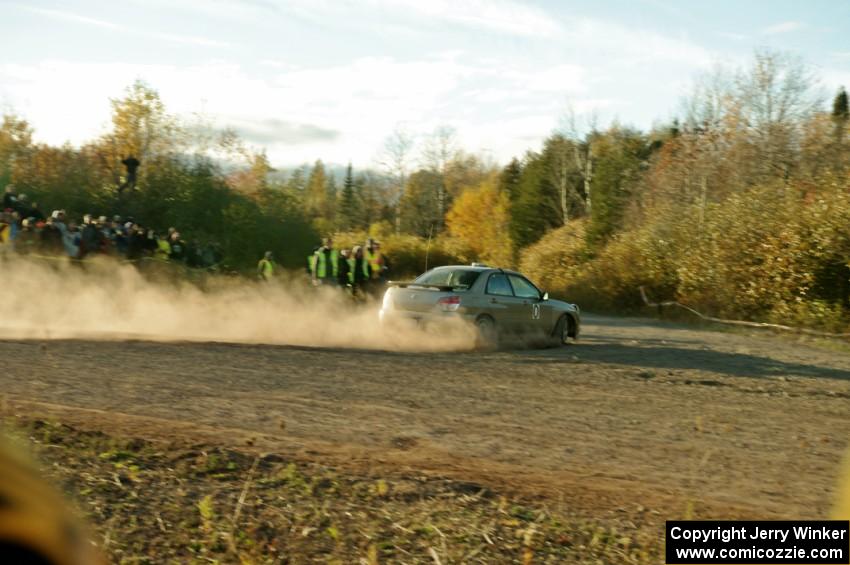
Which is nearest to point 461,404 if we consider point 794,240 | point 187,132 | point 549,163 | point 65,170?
point 794,240

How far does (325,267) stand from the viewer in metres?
25.4

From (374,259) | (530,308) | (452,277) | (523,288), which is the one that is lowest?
(530,308)

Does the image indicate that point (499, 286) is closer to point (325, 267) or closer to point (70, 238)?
point (325, 267)

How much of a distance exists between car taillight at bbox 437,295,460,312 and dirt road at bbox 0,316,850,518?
3.67 feet

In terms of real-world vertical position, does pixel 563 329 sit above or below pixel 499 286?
below

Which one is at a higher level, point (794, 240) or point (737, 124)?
point (737, 124)

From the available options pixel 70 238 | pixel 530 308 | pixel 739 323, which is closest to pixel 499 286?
pixel 530 308

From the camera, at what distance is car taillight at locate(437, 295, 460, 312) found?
16.9 meters

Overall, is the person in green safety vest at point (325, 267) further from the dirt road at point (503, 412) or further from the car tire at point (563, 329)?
the dirt road at point (503, 412)

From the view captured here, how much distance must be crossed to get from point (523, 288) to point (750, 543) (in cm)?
1324

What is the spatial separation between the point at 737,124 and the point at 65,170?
34080 millimetres

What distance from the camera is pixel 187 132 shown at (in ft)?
200

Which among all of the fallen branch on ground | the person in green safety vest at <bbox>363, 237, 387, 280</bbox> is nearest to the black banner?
the person in green safety vest at <bbox>363, 237, 387, 280</bbox>

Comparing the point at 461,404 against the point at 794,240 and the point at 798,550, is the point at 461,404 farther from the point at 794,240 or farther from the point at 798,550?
A: the point at 794,240
